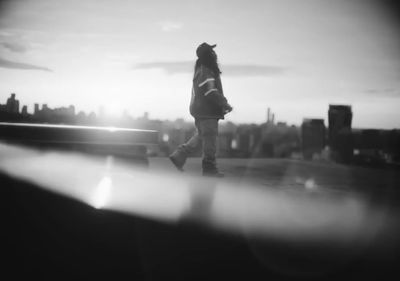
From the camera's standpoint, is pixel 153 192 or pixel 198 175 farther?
pixel 198 175

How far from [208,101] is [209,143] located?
702mm

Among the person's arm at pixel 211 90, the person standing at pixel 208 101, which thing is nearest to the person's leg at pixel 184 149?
the person standing at pixel 208 101

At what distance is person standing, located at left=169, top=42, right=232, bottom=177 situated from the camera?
781 cm

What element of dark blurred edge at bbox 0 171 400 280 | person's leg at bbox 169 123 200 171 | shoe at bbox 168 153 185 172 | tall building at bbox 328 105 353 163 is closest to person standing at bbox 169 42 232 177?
person's leg at bbox 169 123 200 171

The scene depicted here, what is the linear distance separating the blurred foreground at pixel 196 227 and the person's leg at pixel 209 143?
1.88ft

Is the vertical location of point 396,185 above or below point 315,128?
below

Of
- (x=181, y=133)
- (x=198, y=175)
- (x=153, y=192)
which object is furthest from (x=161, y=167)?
(x=181, y=133)

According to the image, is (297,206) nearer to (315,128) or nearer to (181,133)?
(315,128)

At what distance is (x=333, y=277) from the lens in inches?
111

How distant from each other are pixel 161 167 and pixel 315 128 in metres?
5.42

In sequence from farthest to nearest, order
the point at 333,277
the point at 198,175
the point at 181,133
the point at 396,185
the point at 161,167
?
the point at 181,133 → the point at 161,167 → the point at 198,175 → the point at 396,185 → the point at 333,277

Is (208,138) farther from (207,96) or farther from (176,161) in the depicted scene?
(176,161)

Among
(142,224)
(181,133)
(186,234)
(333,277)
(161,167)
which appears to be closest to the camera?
(333,277)

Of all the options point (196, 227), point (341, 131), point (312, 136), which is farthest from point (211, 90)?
point (312, 136)
